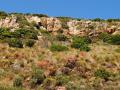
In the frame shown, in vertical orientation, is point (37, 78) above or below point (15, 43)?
below

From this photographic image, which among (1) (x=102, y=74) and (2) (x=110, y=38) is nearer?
(1) (x=102, y=74)

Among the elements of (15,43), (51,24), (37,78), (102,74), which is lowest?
(102,74)

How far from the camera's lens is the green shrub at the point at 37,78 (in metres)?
45.2

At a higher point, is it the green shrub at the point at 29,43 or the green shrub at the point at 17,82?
the green shrub at the point at 29,43

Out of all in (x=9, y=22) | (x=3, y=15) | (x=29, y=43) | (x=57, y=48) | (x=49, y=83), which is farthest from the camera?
(x=3, y=15)

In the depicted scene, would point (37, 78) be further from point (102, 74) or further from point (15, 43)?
point (15, 43)

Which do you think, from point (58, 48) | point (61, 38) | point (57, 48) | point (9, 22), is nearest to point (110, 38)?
point (61, 38)

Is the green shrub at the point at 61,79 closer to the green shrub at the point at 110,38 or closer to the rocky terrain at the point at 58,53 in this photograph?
the rocky terrain at the point at 58,53

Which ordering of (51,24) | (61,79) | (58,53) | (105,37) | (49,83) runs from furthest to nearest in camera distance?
(51,24)
(105,37)
(58,53)
(61,79)
(49,83)

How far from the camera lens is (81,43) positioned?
2411 inches

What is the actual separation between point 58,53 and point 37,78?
10.5m

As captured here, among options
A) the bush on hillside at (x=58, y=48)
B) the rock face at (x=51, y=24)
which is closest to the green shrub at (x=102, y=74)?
the bush on hillside at (x=58, y=48)

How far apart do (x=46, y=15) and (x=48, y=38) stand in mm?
15302

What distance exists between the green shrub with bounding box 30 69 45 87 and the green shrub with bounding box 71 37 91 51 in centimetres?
1330
